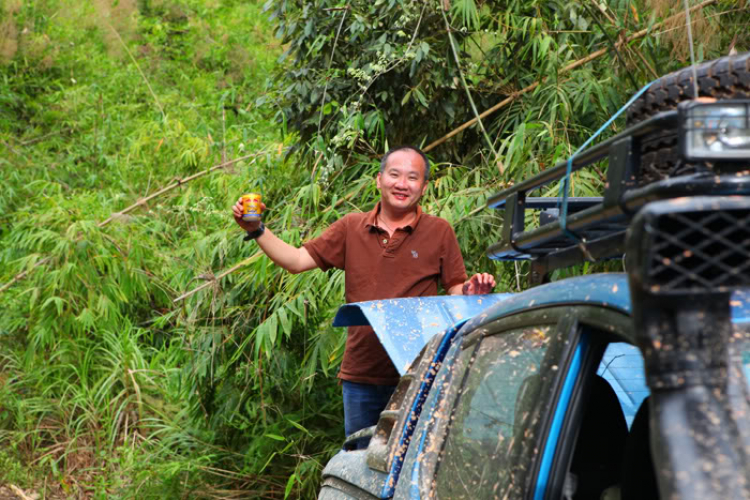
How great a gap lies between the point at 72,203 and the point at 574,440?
664 centimetres

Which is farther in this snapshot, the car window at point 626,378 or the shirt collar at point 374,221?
the shirt collar at point 374,221

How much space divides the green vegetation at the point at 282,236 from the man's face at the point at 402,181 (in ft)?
2.04

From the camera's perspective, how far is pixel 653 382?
1218 mm

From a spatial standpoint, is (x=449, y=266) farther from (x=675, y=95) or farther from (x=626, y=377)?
(x=675, y=95)

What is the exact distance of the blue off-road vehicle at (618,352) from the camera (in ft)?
3.89

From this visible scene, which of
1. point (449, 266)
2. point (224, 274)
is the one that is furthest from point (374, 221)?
point (224, 274)

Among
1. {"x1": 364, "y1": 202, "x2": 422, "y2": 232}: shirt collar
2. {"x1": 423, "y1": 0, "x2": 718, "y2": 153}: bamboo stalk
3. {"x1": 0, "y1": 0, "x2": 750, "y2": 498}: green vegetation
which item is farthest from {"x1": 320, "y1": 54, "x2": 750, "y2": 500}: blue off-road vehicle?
{"x1": 423, "y1": 0, "x2": 718, "y2": 153}: bamboo stalk

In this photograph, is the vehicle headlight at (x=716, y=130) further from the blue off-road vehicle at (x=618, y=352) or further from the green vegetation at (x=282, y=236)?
the green vegetation at (x=282, y=236)

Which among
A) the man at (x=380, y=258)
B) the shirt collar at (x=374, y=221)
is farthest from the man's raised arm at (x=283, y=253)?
→ the shirt collar at (x=374, y=221)

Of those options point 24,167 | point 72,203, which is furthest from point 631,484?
point 24,167

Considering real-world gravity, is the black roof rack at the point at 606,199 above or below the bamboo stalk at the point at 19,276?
below

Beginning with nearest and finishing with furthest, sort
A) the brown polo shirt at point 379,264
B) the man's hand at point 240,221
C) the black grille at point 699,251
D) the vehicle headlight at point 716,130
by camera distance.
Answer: the black grille at point 699,251, the vehicle headlight at point 716,130, the man's hand at point 240,221, the brown polo shirt at point 379,264

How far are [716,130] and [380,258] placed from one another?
263cm

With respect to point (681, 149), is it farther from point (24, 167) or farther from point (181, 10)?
point (181, 10)
